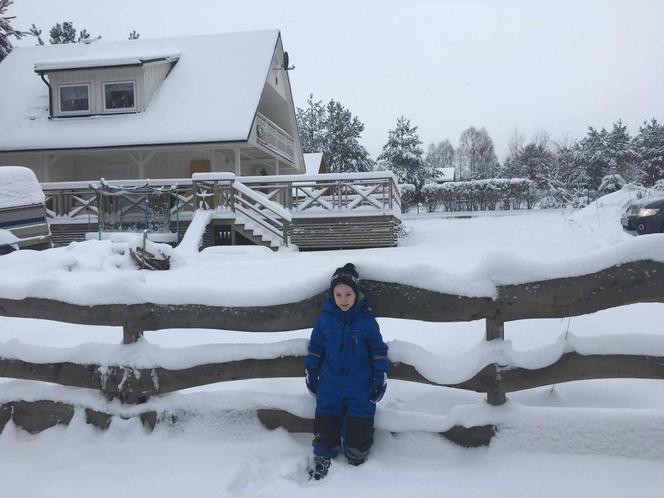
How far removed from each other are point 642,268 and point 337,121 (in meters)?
41.0

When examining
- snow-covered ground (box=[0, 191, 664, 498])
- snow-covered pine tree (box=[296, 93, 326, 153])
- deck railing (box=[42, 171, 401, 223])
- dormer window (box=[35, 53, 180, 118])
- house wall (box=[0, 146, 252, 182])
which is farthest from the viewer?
snow-covered pine tree (box=[296, 93, 326, 153])

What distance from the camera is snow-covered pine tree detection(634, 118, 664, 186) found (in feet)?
113

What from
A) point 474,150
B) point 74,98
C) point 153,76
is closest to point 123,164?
point 74,98

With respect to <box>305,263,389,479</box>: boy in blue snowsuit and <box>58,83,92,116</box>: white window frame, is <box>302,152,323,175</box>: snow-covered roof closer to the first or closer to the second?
<box>58,83,92,116</box>: white window frame

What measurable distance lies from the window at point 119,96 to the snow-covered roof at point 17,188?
10.6 m

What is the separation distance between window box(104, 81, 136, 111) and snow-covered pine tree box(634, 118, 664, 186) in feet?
97.1

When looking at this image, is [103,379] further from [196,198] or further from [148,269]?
[196,198]

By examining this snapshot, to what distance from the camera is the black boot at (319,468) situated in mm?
2832

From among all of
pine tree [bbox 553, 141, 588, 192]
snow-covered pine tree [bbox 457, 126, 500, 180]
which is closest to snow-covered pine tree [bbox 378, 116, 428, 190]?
pine tree [bbox 553, 141, 588, 192]

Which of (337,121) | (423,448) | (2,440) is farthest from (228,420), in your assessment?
(337,121)

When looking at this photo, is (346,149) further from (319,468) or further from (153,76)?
(319,468)

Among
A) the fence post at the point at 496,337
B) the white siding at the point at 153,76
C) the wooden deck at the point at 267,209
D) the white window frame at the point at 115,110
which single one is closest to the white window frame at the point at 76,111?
the white window frame at the point at 115,110

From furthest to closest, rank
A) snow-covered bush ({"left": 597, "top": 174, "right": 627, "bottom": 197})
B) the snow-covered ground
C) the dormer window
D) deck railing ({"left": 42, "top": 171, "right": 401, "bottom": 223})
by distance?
snow-covered bush ({"left": 597, "top": 174, "right": 627, "bottom": 197}), the dormer window, deck railing ({"left": 42, "top": 171, "right": 401, "bottom": 223}), the snow-covered ground

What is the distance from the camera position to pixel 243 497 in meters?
2.69
